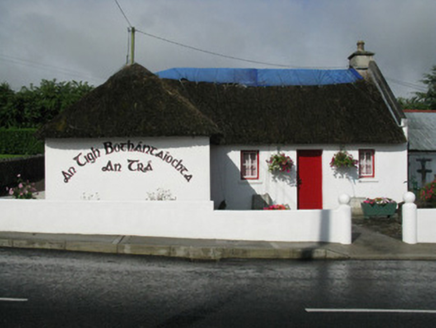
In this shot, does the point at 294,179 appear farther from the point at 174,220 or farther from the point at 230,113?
the point at 174,220

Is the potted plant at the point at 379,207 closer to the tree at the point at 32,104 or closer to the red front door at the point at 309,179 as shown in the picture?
the red front door at the point at 309,179

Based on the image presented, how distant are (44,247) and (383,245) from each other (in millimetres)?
8292

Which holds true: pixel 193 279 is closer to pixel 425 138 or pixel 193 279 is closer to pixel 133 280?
pixel 133 280

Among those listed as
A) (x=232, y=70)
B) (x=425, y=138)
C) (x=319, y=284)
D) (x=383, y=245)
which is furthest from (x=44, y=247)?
(x=425, y=138)

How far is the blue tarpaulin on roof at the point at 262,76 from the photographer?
62.5ft

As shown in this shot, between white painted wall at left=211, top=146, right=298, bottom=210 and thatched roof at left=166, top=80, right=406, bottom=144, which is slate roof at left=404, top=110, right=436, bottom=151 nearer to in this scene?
thatched roof at left=166, top=80, right=406, bottom=144

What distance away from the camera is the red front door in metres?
17.0

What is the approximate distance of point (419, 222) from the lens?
1163 cm

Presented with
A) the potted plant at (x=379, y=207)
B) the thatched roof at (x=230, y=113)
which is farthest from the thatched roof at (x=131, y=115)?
the potted plant at (x=379, y=207)

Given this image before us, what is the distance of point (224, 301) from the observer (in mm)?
6688

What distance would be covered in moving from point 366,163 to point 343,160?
1.43 metres

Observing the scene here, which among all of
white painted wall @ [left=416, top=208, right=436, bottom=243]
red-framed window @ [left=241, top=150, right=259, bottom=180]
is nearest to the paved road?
white painted wall @ [left=416, top=208, right=436, bottom=243]

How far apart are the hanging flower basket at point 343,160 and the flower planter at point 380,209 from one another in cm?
165

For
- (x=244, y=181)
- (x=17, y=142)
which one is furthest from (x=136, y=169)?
(x=17, y=142)
